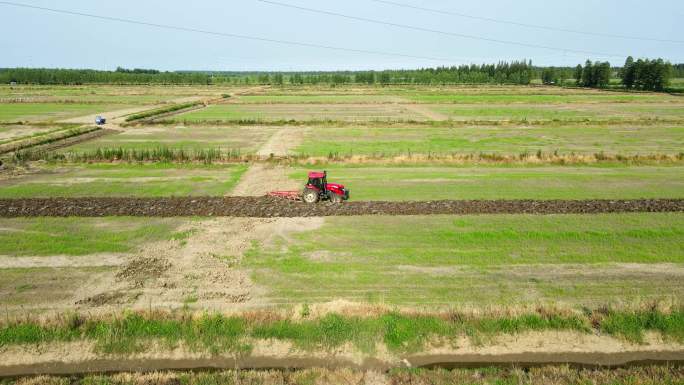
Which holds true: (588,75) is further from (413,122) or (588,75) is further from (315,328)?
(315,328)

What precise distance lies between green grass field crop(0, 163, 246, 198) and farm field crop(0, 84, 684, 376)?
0.26m

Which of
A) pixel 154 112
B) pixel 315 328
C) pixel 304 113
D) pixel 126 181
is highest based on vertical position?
pixel 304 113

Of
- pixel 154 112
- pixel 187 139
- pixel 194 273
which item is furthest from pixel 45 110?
pixel 194 273

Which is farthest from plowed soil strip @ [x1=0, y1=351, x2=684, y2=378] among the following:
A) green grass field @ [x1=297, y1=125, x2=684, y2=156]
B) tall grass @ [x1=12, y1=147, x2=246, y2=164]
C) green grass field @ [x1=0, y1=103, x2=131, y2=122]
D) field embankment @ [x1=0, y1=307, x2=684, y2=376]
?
green grass field @ [x1=0, y1=103, x2=131, y2=122]

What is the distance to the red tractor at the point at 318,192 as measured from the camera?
2709 centimetres

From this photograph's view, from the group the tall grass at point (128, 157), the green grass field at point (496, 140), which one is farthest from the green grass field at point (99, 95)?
the green grass field at point (496, 140)

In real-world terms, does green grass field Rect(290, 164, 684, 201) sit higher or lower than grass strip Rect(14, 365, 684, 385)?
higher

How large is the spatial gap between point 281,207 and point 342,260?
27.6ft

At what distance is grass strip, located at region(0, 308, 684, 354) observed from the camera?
13.8 meters

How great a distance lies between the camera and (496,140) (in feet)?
169

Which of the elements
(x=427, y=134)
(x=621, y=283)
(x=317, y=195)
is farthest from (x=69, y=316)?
(x=427, y=134)

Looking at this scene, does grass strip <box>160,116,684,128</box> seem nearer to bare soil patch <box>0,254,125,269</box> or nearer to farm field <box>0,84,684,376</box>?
farm field <box>0,84,684,376</box>

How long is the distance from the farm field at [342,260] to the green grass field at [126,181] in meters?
0.26

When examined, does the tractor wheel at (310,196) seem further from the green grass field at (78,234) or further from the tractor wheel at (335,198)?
the green grass field at (78,234)
